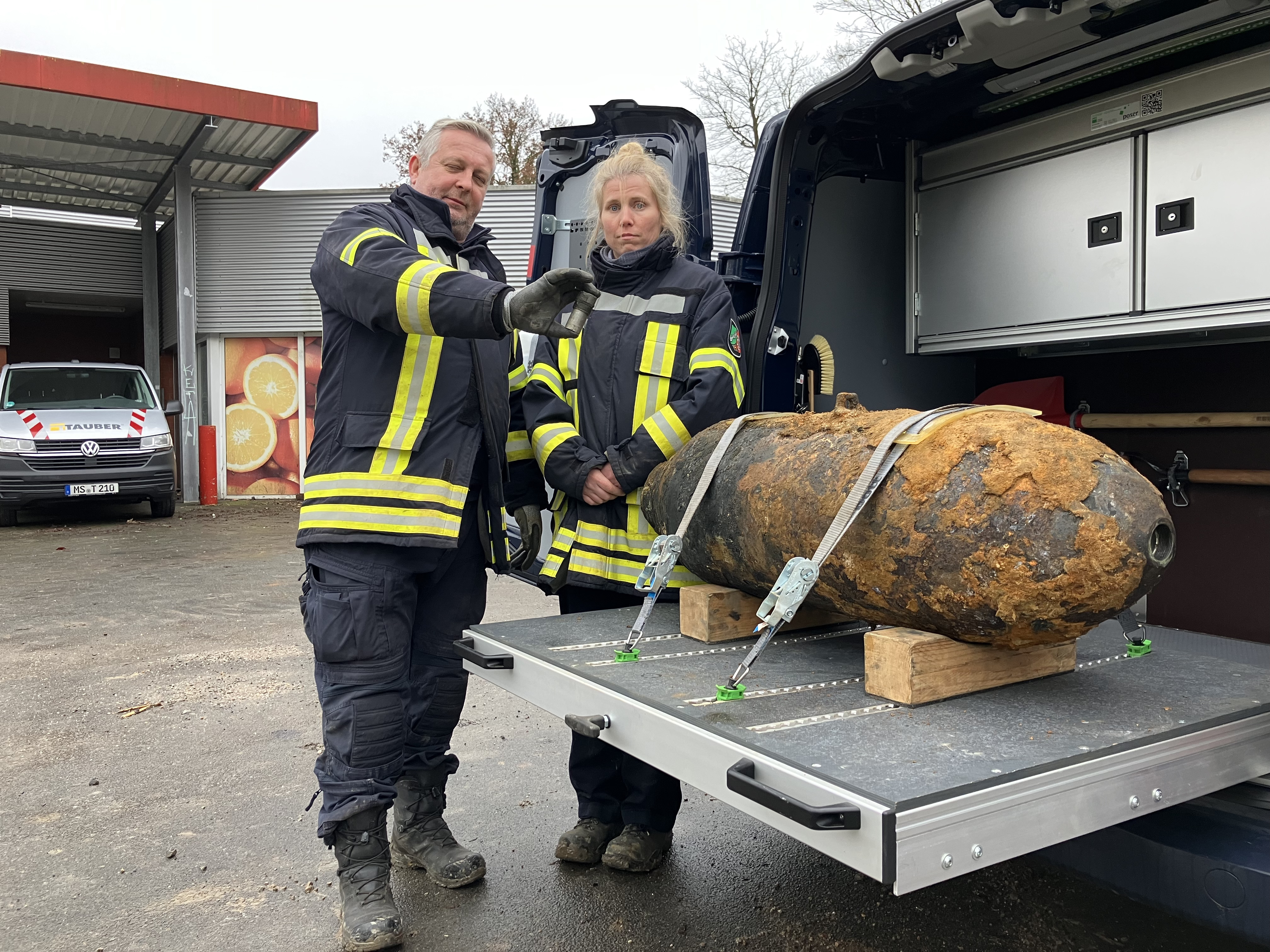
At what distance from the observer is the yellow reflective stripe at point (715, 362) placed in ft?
9.18

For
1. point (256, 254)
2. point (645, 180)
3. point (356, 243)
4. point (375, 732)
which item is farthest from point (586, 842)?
point (256, 254)

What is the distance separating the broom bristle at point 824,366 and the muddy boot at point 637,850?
1.60 meters

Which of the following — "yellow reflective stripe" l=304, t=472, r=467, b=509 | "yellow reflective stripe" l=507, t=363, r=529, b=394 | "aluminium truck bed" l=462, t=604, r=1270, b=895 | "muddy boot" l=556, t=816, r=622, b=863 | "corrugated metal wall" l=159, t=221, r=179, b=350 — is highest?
"corrugated metal wall" l=159, t=221, r=179, b=350

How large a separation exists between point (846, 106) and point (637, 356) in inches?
43.3

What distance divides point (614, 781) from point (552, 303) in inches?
63.3

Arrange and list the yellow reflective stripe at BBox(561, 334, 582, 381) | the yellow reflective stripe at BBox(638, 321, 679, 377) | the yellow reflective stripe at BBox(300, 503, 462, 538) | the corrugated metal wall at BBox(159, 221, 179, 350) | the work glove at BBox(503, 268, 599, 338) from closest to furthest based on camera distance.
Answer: the work glove at BBox(503, 268, 599, 338)
the yellow reflective stripe at BBox(300, 503, 462, 538)
the yellow reflective stripe at BBox(638, 321, 679, 377)
the yellow reflective stripe at BBox(561, 334, 582, 381)
the corrugated metal wall at BBox(159, 221, 179, 350)

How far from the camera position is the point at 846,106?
10.2 feet

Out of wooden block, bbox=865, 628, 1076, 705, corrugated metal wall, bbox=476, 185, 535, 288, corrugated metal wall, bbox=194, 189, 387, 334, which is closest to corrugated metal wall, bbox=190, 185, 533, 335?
corrugated metal wall, bbox=194, 189, 387, 334

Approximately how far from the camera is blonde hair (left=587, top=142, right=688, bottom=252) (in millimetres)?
2844

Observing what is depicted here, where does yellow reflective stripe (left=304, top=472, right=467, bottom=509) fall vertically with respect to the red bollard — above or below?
above

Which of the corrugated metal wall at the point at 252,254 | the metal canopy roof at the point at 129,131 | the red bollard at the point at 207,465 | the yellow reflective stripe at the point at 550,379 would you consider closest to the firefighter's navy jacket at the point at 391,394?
the yellow reflective stripe at the point at 550,379

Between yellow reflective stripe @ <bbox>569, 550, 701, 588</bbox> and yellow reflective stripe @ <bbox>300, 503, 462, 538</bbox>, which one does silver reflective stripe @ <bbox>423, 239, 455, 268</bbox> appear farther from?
yellow reflective stripe @ <bbox>569, 550, 701, 588</bbox>

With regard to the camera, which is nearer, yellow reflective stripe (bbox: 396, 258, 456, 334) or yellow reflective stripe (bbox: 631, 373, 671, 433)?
yellow reflective stripe (bbox: 396, 258, 456, 334)

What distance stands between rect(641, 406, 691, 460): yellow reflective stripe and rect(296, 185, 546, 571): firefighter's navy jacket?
0.45 metres
